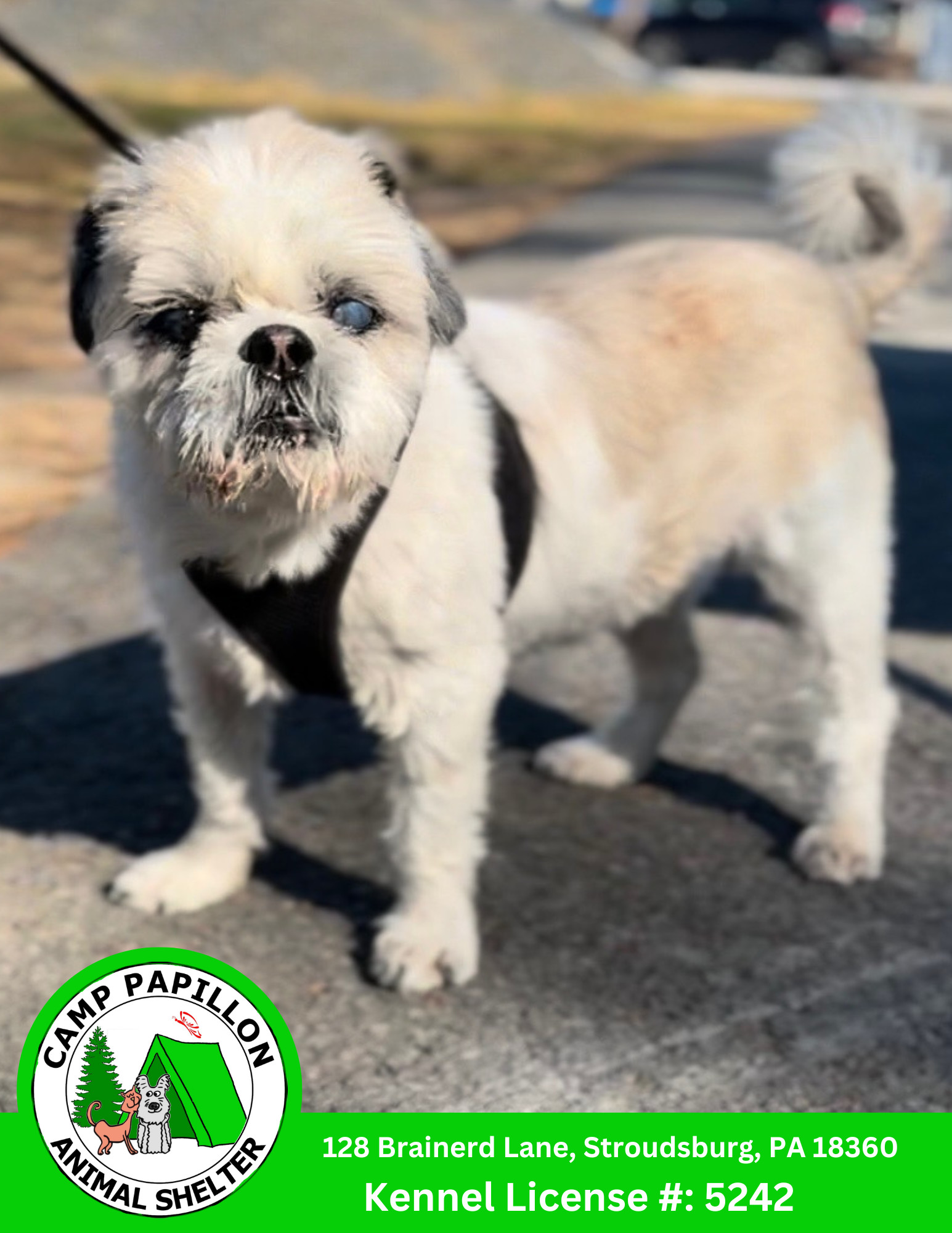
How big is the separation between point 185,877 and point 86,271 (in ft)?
4.90

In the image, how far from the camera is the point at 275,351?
3.02 metres

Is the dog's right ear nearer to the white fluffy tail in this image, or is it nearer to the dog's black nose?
the dog's black nose

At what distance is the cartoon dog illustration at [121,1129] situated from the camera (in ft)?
9.86

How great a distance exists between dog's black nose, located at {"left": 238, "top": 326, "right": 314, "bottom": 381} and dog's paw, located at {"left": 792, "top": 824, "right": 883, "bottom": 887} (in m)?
2.04

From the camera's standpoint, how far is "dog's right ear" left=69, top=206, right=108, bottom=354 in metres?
3.26

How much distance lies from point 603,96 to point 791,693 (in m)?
26.1

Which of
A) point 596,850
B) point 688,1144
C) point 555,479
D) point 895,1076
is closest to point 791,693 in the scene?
point 596,850

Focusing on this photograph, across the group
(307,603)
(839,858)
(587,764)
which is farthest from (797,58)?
(307,603)

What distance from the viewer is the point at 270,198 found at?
3.10 metres

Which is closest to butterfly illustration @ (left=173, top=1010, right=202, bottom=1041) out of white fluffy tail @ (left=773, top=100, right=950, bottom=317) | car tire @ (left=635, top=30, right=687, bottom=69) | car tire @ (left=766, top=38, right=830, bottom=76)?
white fluffy tail @ (left=773, top=100, right=950, bottom=317)

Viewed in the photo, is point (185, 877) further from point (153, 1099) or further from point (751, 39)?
point (751, 39)

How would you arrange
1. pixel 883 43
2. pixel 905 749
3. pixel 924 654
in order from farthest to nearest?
pixel 883 43 < pixel 924 654 < pixel 905 749

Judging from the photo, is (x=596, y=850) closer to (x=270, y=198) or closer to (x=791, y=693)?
(x=791, y=693)

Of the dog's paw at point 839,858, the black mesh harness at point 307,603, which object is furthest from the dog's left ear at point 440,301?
the dog's paw at point 839,858
